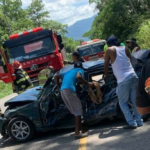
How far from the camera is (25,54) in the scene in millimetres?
14297

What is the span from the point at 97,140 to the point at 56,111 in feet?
4.12

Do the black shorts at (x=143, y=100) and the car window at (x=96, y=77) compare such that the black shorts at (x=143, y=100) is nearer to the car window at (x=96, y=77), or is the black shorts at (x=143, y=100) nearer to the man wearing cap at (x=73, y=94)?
the man wearing cap at (x=73, y=94)

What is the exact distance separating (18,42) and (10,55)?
65 cm

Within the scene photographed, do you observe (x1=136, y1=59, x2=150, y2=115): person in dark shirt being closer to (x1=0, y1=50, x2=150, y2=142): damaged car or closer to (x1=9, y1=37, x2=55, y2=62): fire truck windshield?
(x1=0, y1=50, x2=150, y2=142): damaged car

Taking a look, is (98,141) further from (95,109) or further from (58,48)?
(58,48)

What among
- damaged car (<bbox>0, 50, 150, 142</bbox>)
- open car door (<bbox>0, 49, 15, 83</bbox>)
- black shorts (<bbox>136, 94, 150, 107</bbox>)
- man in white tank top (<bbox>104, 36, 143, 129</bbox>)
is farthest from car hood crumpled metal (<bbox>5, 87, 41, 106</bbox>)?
open car door (<bbox>0, 49, 15, 83</bbox>)

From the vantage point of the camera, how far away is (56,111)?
6.95 meters

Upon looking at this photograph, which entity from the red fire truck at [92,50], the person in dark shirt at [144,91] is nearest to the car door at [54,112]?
→ the person in dark shirt at [144,91]

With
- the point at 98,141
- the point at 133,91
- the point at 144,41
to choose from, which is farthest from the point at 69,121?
the point at 144,41

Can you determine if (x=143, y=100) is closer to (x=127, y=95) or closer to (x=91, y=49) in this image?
(x=127, y=95)

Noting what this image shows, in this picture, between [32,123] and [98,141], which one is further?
[32,123]

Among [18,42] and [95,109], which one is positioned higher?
[18,42]

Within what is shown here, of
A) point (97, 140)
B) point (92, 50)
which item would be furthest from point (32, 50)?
point (92, 50)

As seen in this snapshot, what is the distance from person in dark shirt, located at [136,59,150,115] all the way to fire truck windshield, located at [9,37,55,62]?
11.5 meters
